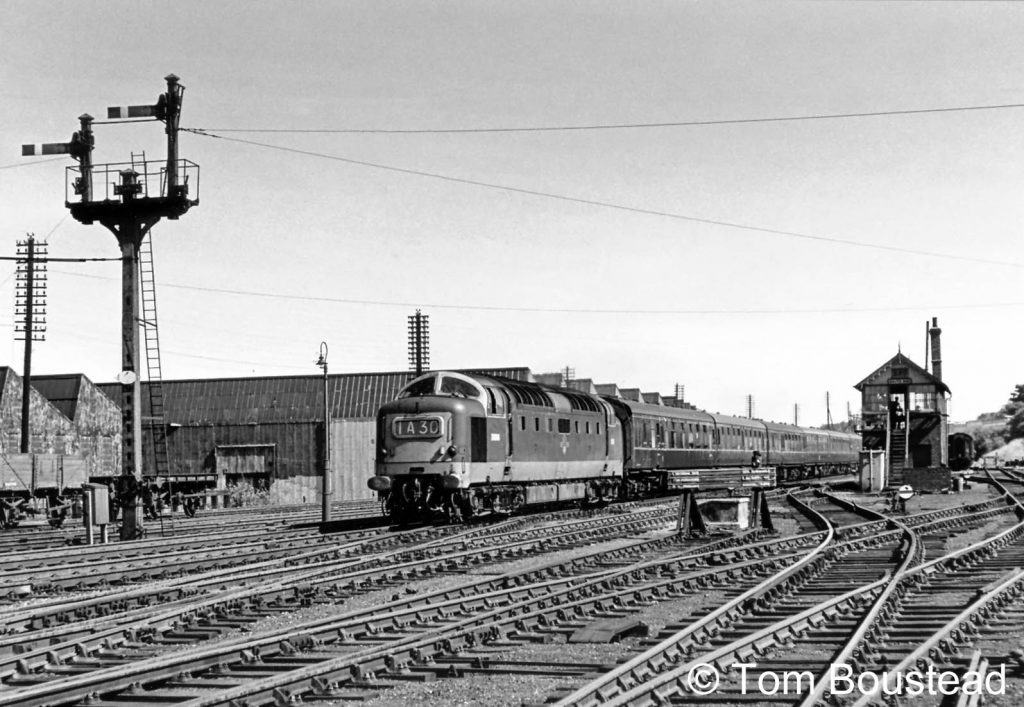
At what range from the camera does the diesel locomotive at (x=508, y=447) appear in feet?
84.3

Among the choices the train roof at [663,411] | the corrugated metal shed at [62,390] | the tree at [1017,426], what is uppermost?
the corrugated metal shed at [62,390]

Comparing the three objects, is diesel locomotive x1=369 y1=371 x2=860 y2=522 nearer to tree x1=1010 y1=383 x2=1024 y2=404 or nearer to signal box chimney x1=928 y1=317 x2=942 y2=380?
signal box chimney x1=928 y1=317 x2=942 y2=380

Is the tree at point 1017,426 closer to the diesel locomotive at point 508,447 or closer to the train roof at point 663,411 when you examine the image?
the train roof at point 663,411

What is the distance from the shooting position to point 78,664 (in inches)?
400

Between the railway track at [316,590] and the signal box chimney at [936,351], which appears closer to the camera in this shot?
the railway track at [316,590]

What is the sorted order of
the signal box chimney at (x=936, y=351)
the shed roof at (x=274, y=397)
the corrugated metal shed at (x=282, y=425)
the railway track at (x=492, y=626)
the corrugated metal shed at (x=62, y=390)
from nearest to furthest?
the railway track at (x=492, y=626) < the corrugated metal shed at (x=282, y=425) < the corrugated metal shed at (x=62, y=390) < the shed roof at (x=274, y=397) < the signal box chimney at (x=936, y=351)

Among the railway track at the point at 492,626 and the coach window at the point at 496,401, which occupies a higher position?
the coach window at the point at 496,401

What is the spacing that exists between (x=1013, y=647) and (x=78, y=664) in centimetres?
840

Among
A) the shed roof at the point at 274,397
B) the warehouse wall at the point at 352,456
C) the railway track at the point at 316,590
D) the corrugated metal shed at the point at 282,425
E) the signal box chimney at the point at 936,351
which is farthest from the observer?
the signal box chimney at the point at 936,351

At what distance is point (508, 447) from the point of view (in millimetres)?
27625

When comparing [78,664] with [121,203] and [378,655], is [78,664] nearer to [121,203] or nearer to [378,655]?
[378,655]

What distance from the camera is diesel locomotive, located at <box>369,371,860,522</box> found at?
2569cm

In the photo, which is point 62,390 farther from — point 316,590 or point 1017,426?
point 1017,426

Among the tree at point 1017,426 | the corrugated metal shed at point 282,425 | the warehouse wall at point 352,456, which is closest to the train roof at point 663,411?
the corrugated metal shed at point 282,425
